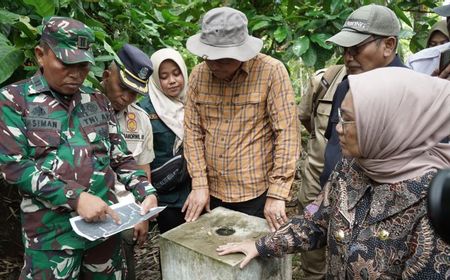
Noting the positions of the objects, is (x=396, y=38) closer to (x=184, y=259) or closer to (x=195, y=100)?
(x=195, y=100)

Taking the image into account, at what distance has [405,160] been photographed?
4.20 feet

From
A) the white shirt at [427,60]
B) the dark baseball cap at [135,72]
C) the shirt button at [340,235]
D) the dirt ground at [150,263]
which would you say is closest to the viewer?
the shirt button at [340,235]

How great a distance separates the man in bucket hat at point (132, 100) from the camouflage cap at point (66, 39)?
386 mm

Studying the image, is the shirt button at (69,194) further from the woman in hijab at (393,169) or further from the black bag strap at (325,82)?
the black bag strap at (325,82)

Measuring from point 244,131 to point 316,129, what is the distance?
0.67 m

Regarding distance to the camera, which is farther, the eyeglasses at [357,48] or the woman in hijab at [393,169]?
the eyeglasses at [357,48]

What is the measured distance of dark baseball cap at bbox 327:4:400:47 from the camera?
7.07 ft

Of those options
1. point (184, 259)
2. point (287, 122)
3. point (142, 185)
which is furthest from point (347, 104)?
point (142, 185)

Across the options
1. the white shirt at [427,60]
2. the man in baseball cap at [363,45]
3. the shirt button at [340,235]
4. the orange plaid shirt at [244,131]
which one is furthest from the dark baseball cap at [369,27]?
the shirt button at [340,235]

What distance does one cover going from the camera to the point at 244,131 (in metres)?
2.15

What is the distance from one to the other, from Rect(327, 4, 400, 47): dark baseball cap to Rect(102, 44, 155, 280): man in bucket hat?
103 cm

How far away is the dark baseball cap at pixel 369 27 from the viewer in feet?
7.07

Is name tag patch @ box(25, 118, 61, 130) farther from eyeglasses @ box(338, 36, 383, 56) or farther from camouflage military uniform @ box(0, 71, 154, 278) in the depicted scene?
eyeglasses @ box(338, 36, 383, 56)

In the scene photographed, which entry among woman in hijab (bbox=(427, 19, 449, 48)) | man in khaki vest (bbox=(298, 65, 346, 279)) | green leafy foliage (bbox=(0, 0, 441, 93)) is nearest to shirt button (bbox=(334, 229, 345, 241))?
man in khaki vest (bbox=(298, 65, 346, 279))
